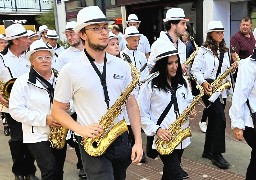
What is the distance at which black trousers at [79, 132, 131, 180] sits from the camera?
9.68 ft

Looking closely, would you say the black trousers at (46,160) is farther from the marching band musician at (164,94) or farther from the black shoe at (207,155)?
the black shoe at (207,155)

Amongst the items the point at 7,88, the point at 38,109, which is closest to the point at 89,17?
the point at 38,109

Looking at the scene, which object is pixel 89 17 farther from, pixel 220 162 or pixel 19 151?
pixel 220 162

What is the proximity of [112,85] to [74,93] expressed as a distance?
12.5 inches

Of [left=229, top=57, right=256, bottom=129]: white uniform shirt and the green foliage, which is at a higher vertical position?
the green foliage

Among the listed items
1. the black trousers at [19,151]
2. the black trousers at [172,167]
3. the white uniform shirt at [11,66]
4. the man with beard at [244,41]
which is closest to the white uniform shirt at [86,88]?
the black trousers at [172,167]

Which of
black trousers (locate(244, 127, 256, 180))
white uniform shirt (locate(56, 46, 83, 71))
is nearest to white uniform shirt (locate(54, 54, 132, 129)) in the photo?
black trousers (locate(244, 127, 256, 180))

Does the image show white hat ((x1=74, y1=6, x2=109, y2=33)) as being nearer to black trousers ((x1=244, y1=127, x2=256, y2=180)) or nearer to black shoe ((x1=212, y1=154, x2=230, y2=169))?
black trousers ((x1=244, y1=127, x2=256, y2=180))

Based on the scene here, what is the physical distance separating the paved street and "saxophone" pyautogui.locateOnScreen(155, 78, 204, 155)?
1.25 metres

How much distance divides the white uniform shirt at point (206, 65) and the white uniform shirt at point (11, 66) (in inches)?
95.8

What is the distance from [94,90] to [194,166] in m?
2.91

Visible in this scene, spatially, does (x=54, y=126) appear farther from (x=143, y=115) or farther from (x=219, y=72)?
(x=219, y=72)

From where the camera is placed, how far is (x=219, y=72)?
5402 mm

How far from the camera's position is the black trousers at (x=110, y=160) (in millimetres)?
2951
